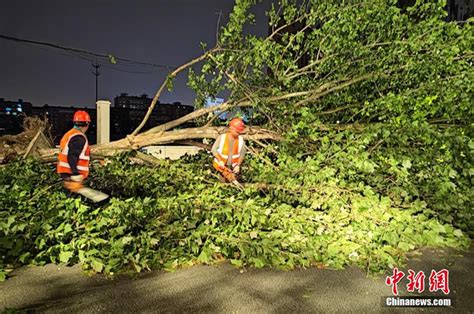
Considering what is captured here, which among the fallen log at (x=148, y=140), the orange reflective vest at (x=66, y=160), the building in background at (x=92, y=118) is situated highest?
the building in background at (x=92, y=118)

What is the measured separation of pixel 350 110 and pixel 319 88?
664 millimetres

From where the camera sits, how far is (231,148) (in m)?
5.46

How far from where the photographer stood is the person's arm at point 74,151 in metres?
4.45

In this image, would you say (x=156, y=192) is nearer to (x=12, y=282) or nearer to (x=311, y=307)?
(x=12, y=282)

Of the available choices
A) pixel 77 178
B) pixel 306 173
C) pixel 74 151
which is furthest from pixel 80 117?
pixel 306 173

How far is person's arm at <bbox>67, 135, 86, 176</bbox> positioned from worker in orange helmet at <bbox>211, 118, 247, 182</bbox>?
77.7 inches

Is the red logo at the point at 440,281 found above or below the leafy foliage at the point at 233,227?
below

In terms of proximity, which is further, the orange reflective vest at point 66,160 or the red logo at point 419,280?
the orange reflective vest at point 66,160

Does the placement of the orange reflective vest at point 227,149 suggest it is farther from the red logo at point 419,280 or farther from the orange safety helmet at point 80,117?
the red logo at point 419,280

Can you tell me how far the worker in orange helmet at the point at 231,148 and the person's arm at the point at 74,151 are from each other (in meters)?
1.97

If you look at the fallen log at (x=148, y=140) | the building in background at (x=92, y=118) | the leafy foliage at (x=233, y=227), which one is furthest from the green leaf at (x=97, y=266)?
the fallen log at (x=148, y=140)

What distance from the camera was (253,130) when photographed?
6.38 m

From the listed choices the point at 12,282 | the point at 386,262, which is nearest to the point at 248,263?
the point at 386,262

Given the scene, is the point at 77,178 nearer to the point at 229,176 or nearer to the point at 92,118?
the point at 229,176
